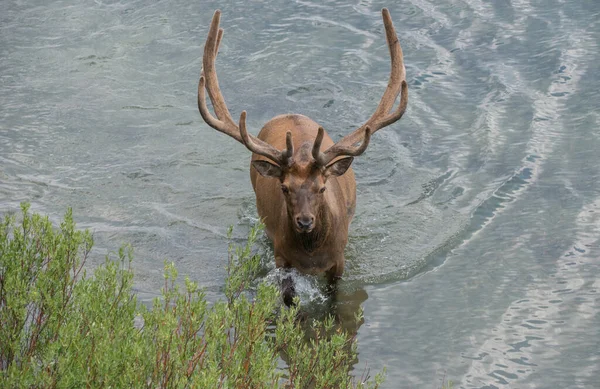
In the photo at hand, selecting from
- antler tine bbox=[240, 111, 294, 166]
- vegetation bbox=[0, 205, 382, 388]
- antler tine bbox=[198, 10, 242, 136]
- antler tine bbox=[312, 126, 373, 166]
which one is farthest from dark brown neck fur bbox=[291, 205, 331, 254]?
vegetation bbox=[0, 205, 382, 388]

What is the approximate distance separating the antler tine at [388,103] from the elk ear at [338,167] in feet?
0.27

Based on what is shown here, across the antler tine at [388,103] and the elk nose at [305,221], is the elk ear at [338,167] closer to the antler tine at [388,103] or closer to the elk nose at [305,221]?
the antler tine at [388,103]

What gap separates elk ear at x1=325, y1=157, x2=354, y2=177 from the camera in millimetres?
8336

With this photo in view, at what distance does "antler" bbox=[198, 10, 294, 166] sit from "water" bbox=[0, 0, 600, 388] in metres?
1.47

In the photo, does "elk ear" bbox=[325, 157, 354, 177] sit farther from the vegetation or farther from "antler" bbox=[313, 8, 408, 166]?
the vegetation

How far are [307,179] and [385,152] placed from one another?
4006 millimetres

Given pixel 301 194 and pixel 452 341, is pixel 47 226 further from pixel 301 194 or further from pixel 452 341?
pixel 452 341

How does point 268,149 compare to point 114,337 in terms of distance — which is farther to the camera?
point 268,149

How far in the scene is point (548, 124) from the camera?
1241 cm

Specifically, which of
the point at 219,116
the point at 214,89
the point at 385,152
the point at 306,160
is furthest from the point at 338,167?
the point at 385,152

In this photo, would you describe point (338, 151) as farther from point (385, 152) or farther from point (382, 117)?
point (385, 152)

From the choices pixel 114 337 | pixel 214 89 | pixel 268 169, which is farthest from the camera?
pixel 214 89

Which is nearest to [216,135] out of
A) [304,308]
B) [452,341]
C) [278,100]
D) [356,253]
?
[278,100]

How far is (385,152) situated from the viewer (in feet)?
39.5
